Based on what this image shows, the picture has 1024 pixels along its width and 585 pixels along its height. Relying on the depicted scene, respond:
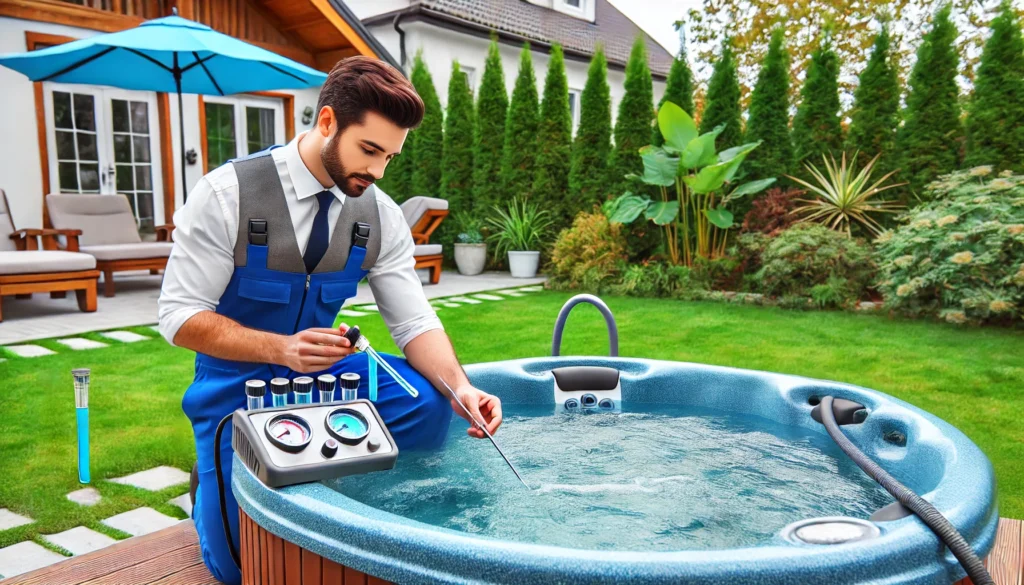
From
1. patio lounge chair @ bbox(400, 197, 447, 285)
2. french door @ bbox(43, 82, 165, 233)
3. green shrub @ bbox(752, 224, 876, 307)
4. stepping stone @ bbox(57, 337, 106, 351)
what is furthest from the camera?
patio lounge chair @ bbox(400, 197, 447, 285)

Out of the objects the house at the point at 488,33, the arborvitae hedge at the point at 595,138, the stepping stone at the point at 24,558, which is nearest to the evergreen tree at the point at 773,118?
the arborvitae hedge at the point at 595,138

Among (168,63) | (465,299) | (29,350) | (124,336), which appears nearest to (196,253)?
(29,350)

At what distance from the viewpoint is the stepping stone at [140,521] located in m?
2.40

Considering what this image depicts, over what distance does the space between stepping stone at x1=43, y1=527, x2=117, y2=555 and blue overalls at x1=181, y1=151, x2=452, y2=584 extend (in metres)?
0.41

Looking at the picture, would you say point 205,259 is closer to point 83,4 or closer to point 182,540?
point 182,540

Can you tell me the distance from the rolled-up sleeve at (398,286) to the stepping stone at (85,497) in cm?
121

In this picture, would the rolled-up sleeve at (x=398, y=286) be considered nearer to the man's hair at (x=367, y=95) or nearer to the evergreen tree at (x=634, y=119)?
the man's hair at (x=367, y=95)

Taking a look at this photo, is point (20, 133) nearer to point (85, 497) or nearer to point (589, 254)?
point (589, 254)

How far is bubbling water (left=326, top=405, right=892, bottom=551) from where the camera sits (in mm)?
2066

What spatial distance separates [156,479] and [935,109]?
24.0ft

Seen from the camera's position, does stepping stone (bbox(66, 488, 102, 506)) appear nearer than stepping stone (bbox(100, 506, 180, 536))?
No

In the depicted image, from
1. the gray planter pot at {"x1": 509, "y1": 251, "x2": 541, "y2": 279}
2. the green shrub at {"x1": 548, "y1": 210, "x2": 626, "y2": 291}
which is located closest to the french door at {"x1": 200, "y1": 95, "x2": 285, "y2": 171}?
the gray planter pot at {"x1": 509, "y1": 251, "x2": 541, "y2": 279}

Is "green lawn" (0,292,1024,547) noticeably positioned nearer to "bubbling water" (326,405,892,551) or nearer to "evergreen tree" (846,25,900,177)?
"bubbling water" (326,405,892,551)

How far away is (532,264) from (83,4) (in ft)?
18.5
